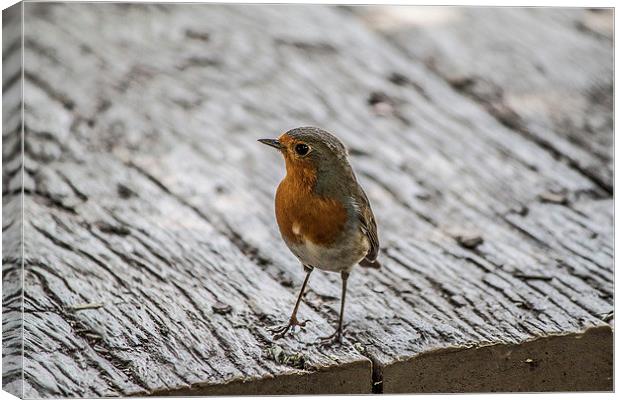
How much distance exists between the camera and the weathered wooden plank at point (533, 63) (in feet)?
10.5

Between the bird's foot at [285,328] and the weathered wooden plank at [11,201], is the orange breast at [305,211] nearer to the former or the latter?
the bird's foot at [285,328]

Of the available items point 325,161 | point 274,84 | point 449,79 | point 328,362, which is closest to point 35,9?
point 274,84

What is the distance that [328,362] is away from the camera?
7.34 ft

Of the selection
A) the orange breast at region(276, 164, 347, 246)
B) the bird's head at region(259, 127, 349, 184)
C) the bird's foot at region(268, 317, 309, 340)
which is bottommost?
the bird's foot at region(268, 317, 309, 340)

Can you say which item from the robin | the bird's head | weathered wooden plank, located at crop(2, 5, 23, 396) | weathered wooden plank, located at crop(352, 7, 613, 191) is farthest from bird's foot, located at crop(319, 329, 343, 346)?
weathered wooden plank, located at crop(352, 7, 613, 191)

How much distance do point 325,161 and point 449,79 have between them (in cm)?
125

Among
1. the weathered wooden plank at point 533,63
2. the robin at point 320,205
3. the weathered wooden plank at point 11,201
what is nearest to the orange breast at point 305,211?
the robin at point 320,205

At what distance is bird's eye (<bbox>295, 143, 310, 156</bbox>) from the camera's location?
90.0 inches

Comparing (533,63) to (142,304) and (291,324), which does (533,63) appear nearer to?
(291,324)

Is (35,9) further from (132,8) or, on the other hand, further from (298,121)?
(298,121)

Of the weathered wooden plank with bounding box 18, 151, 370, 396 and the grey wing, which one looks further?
the grey wing

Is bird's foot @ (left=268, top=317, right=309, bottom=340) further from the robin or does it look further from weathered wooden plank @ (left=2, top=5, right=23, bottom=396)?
weathered wooden plank @ (left=2, top=5, right=23, bottom=396)

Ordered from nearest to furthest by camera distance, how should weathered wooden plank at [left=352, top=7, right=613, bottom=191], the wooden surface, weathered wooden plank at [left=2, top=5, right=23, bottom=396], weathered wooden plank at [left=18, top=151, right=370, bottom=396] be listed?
weathered wooden plank at [left=18, top=151, right=370, bottom=396], the wooden surface, weathered wooden plank at [left=2, top=5, right=23, bottom=396], weathered wooden plank at [left=352, top=7, right=613, bottom=191]

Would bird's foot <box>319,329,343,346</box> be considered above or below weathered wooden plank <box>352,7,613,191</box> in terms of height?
below
